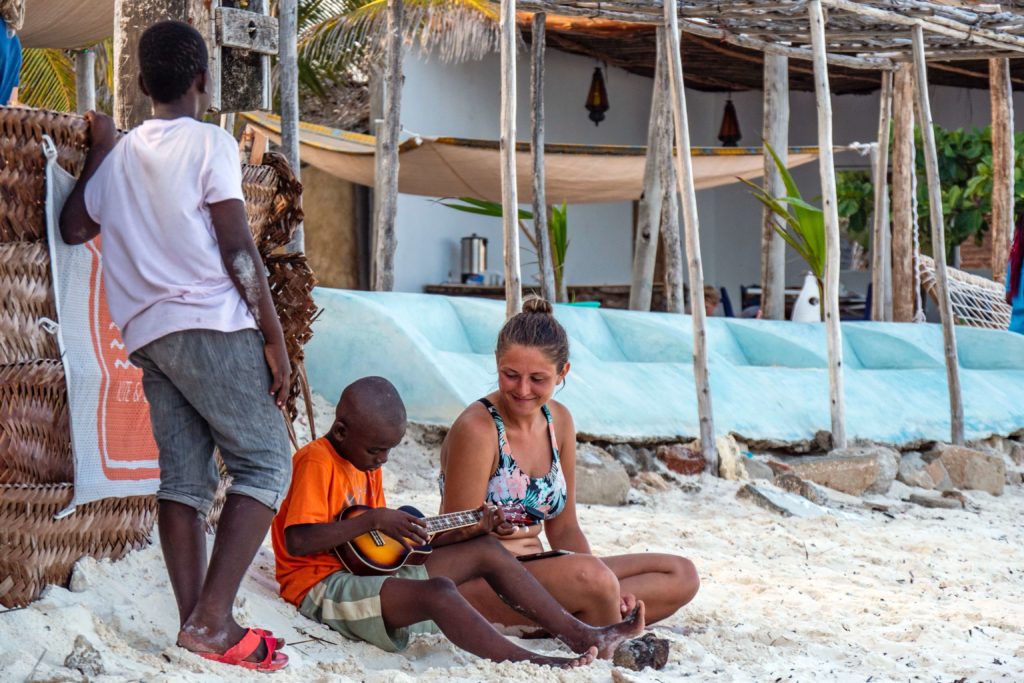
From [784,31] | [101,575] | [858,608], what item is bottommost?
[858,608]

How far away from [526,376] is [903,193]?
6.51m

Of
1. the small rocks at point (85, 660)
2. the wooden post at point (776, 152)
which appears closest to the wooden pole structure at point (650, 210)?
the wooden post at point (776, 152)

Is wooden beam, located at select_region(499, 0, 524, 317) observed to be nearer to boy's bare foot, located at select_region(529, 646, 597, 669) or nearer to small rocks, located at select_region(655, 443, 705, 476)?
small rocks, located at select_region(655, 443, 705, 476)

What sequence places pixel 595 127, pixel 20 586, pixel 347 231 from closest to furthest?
pixel 20 586 → pixel 347 231 → pixel 595 127

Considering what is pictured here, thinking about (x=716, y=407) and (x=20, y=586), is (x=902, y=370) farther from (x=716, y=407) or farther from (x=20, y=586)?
(x=20, y=586)

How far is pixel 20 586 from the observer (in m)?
2.55

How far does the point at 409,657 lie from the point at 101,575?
70cm

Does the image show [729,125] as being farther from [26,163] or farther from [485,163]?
[26,163]

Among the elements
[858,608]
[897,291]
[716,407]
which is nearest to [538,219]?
[716,407]

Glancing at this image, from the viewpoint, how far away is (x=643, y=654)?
2.79 meters

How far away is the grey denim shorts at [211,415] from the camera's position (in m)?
2.47

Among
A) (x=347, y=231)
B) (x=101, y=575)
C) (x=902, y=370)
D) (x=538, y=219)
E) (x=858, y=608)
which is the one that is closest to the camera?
(x=101, y=575)

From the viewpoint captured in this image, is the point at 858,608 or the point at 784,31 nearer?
the point at 858,608

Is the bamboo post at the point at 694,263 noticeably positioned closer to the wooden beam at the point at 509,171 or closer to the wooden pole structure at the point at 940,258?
the wooden beam at the point at 509,171
